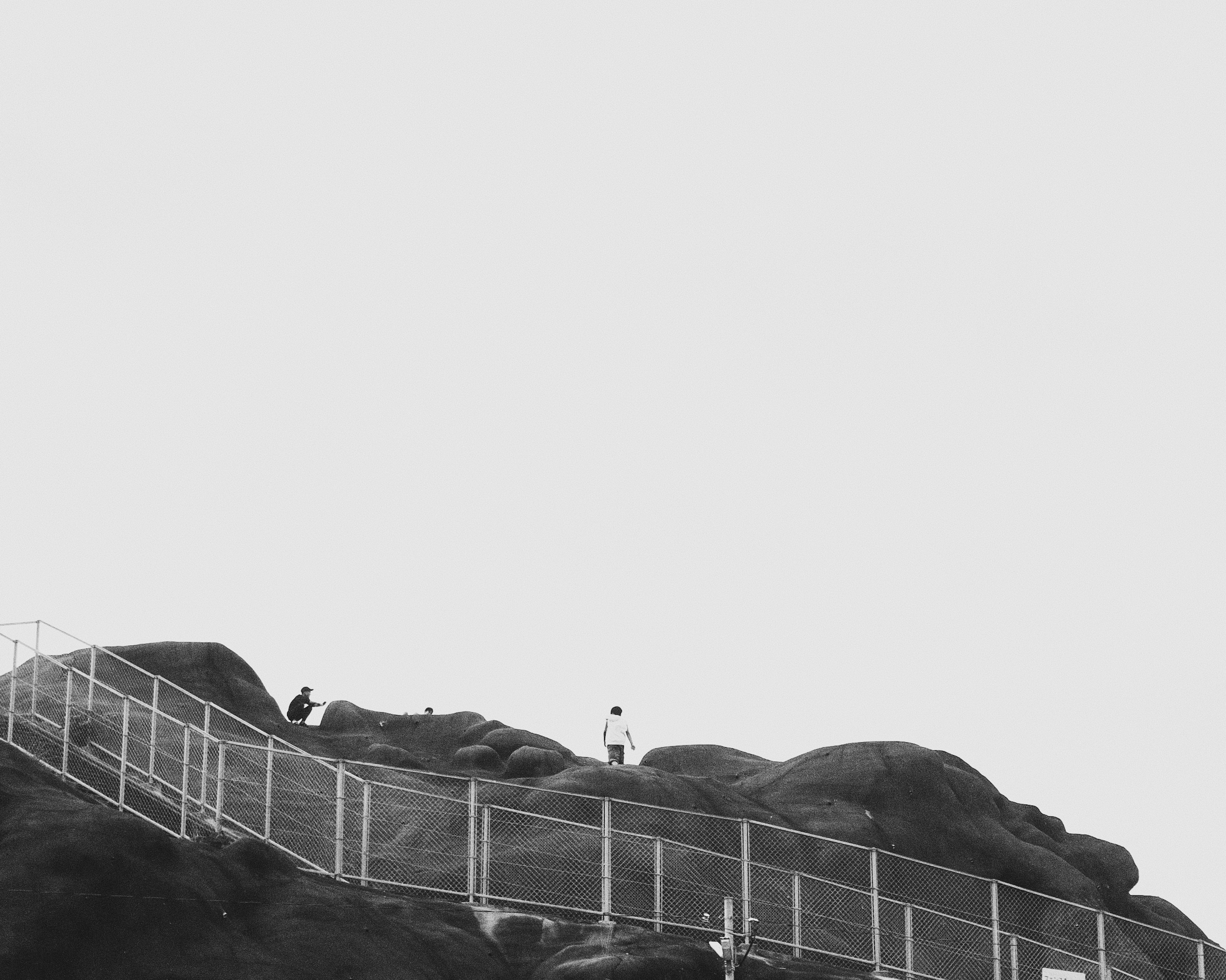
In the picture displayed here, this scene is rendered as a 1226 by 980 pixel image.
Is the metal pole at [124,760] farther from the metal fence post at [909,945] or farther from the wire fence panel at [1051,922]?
the wire fence panel at [1051,922]

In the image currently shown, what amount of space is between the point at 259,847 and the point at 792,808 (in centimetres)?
1373

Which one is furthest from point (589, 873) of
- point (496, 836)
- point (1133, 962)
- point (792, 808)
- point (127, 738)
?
point (1133, 962)

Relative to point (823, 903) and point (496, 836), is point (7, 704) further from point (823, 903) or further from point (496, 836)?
point (823, 903)

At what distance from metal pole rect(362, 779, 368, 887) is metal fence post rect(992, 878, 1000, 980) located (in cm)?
860

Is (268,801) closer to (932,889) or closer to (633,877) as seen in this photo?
(633,877)

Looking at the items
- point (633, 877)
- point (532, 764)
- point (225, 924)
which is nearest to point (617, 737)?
point (532, 764)

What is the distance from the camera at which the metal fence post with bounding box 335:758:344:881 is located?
27844 millimetres

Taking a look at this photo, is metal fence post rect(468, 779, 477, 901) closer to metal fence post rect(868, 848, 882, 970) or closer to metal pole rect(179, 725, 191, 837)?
metal pole rect(179, 725, 191, 837)

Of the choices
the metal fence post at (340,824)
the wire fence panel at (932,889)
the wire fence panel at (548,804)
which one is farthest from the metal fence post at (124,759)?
the wire fence panel at (932,889)

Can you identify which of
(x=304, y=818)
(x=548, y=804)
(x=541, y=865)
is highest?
(x=548, y=804)

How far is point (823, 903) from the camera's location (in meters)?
32.2

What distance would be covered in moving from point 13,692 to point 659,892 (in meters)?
10.0

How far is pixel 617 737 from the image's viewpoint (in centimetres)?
3812

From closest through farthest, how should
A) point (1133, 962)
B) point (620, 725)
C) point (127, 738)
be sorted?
point (127, 738)
point (1133, 962)
point (620, 725)
